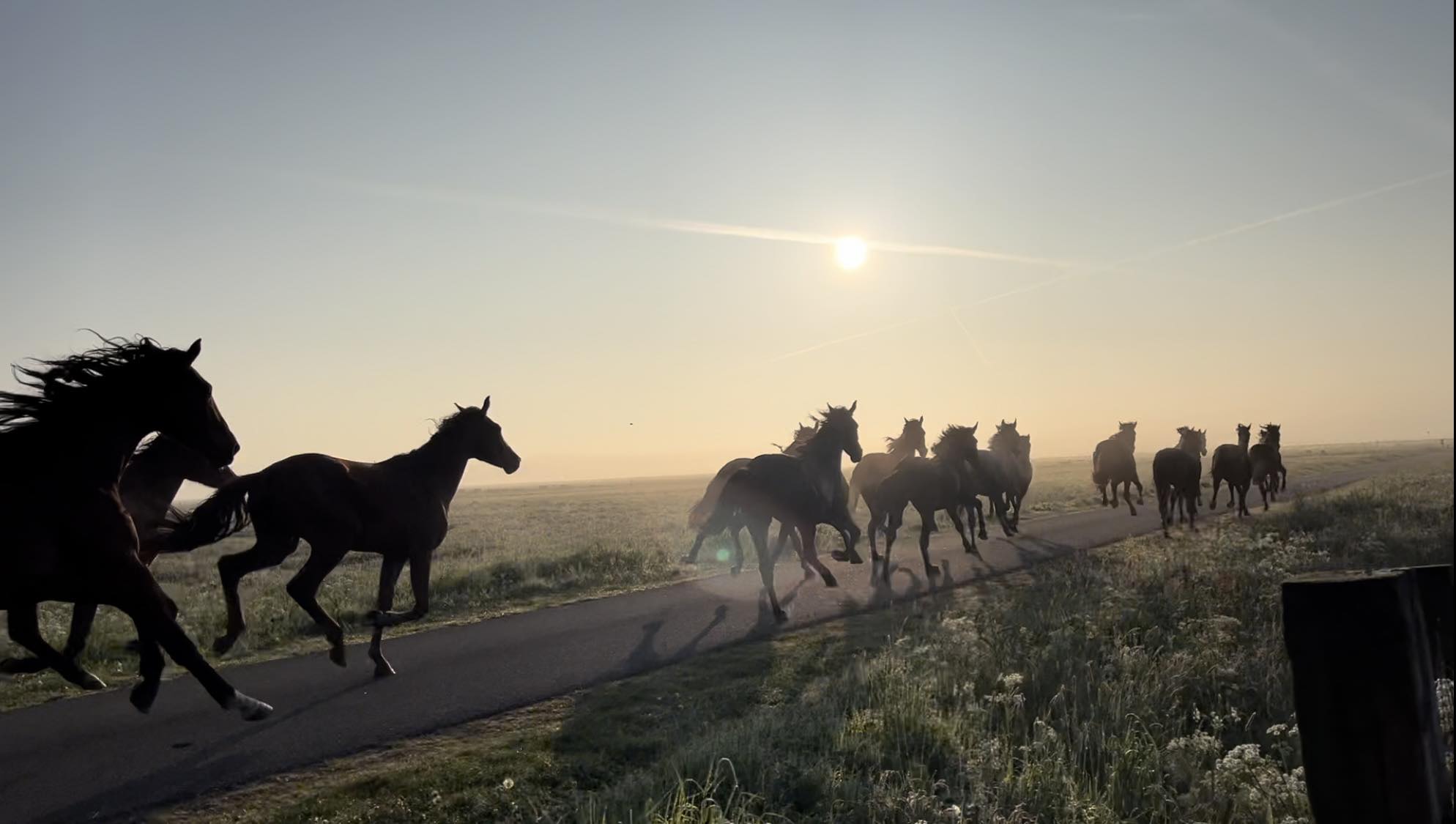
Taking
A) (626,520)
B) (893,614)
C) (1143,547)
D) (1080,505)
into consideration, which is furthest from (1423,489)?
(626,520)

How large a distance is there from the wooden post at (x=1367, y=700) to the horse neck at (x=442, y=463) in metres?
8.65

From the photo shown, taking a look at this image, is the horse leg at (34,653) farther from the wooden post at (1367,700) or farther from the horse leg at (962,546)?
the horse leg at (962,546)

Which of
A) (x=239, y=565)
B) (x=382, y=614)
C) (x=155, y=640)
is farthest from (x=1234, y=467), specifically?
(x=155, y=640)

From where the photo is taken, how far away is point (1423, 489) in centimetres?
3036

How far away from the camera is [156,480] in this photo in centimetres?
890

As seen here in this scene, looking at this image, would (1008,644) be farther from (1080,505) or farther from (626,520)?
(626,520)

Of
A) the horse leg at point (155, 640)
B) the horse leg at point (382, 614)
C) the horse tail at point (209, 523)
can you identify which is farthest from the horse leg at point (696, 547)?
the horse leg at point (155, 640)

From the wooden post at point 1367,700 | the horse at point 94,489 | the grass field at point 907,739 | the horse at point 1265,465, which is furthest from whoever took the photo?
the horse at point 1265,465

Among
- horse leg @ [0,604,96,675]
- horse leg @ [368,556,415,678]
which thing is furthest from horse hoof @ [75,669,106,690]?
horse leg @ [368,556,415,678]

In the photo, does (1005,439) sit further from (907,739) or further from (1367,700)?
(1367,700)

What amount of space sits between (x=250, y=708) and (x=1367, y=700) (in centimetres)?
679

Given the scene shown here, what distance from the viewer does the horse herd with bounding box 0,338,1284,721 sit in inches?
234

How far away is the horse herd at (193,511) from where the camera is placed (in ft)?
19.5

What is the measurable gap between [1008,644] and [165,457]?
29.3 feet
